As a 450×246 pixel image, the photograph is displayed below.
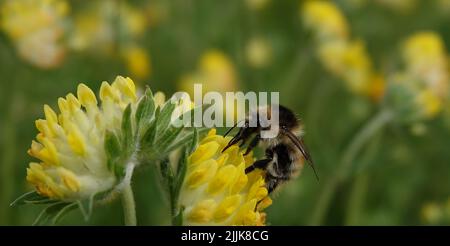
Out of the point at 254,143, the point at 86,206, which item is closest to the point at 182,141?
the point at 86,206

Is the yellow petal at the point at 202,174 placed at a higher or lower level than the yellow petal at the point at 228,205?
higher

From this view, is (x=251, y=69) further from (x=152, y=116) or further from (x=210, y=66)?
(x=152, y=116)

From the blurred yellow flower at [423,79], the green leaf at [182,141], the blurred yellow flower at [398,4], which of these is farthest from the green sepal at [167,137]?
the blurred yellow flower at [398,4]

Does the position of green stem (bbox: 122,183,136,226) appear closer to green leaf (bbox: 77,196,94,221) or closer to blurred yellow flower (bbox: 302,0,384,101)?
green leaf (bbox: 77,196,94,221)

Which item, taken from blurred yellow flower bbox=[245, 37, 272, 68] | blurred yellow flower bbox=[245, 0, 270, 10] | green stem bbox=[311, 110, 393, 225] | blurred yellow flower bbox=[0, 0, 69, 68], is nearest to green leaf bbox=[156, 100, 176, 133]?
green stem bbox=[311, 110, 393, 225]

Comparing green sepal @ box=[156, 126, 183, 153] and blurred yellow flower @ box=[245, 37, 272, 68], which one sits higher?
blurred yellow flower @ box=[245, 37, 272, 68]

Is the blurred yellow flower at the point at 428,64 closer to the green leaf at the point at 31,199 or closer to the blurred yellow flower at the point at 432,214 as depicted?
the blurred yellow flower at the point at 432,214
